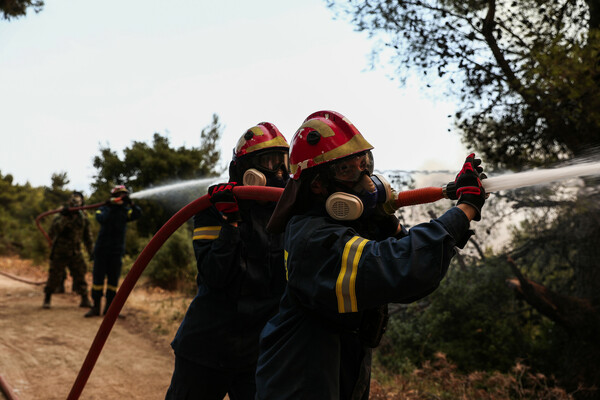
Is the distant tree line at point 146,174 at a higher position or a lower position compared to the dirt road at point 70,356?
higher

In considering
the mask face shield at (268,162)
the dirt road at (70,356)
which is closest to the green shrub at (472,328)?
the dirt road at (70,356)

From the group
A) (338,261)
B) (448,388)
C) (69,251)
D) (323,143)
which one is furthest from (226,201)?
(69,251)

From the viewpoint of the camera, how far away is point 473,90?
7.09 metres

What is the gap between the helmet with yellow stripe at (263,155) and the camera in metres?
3.16

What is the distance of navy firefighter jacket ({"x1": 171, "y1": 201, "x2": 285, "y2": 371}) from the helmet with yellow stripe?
0.26 m

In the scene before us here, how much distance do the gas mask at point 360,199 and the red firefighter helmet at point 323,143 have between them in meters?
0.13

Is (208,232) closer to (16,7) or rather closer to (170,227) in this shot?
(170,227)

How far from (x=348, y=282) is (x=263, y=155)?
5.17 feet

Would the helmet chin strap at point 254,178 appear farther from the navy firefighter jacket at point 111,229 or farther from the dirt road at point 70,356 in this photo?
the navy firefighter jacket at point 111,229

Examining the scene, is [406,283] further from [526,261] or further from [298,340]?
[526,261]

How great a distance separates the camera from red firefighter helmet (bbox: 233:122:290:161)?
3.15m

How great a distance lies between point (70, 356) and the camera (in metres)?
6.52

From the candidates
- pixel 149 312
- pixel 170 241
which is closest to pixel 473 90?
pixel 149 312

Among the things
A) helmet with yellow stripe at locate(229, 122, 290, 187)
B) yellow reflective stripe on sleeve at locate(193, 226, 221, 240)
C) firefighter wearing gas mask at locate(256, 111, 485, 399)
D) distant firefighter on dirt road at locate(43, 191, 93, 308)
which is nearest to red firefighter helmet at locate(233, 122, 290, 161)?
helmet with yellow stripe at locate(229, 122, 290, 187)
